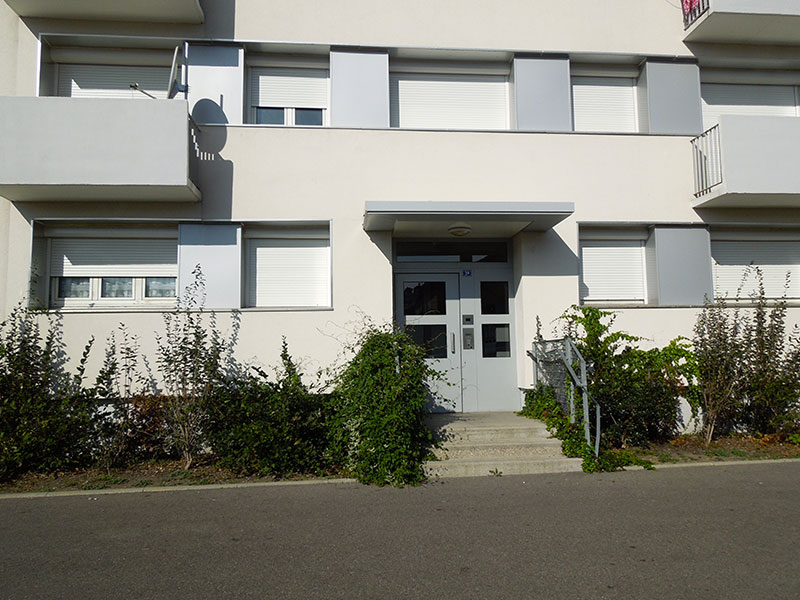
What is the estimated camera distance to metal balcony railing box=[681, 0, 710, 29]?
9398mm

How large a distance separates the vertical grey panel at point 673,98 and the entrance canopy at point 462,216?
9.27 feet

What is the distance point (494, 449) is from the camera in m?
7.34

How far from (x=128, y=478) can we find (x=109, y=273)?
330cm

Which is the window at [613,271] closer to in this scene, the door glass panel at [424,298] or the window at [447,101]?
the door glass panel at [424,298]

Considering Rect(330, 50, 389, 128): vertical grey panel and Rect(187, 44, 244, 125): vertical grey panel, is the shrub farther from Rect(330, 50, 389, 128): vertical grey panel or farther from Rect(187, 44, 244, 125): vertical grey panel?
Rect(330, 50, 389, 128): vertical grey panel

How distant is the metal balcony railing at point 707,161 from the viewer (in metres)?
9.00

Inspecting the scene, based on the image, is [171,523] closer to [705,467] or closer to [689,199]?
[705,467]

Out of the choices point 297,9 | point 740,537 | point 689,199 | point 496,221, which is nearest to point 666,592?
point 740,537

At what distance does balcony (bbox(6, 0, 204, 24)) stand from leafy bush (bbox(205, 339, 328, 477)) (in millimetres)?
5712

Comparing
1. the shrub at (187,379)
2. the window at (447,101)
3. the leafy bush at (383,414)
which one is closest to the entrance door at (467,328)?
the leafy bush at (383,414)

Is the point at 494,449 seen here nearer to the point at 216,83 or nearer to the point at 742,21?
the point at 216,83

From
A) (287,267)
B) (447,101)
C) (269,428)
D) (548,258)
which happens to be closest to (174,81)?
(287,267)

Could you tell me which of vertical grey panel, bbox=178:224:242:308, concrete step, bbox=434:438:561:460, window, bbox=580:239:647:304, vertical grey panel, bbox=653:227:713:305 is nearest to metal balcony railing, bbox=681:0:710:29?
vertical grey panel, bbox=653:227:713:305

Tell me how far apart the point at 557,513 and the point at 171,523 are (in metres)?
3.60
